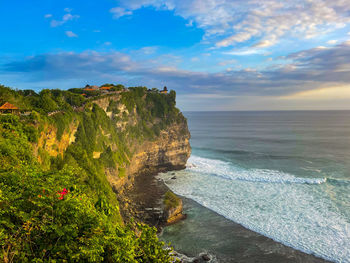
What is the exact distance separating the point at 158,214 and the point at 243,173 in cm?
2529

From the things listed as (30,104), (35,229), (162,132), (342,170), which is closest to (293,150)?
(342,170)

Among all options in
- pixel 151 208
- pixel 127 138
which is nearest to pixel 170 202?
pixel 151 208

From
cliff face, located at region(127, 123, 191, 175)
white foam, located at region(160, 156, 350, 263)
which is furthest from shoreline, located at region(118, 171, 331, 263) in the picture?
cliff face, located at region(127, 123, 191, 175)

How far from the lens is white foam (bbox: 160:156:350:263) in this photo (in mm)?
24438

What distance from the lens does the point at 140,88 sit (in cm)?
5956

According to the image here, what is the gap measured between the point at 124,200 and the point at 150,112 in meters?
28.9

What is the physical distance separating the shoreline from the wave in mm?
13188

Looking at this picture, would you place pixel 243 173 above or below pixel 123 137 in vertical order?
below

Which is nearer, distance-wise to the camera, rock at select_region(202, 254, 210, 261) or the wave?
rock at select_region(202, 254, 210, 261)

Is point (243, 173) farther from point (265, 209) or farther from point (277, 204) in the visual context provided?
point (265, 209)

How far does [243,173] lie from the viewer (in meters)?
48.9

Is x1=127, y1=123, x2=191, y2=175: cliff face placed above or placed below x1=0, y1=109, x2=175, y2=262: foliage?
below

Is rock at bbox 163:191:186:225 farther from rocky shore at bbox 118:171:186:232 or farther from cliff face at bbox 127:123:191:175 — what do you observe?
cliff face at bbox 127:123:191:175

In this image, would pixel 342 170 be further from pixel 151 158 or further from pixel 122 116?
pixel 122 116
